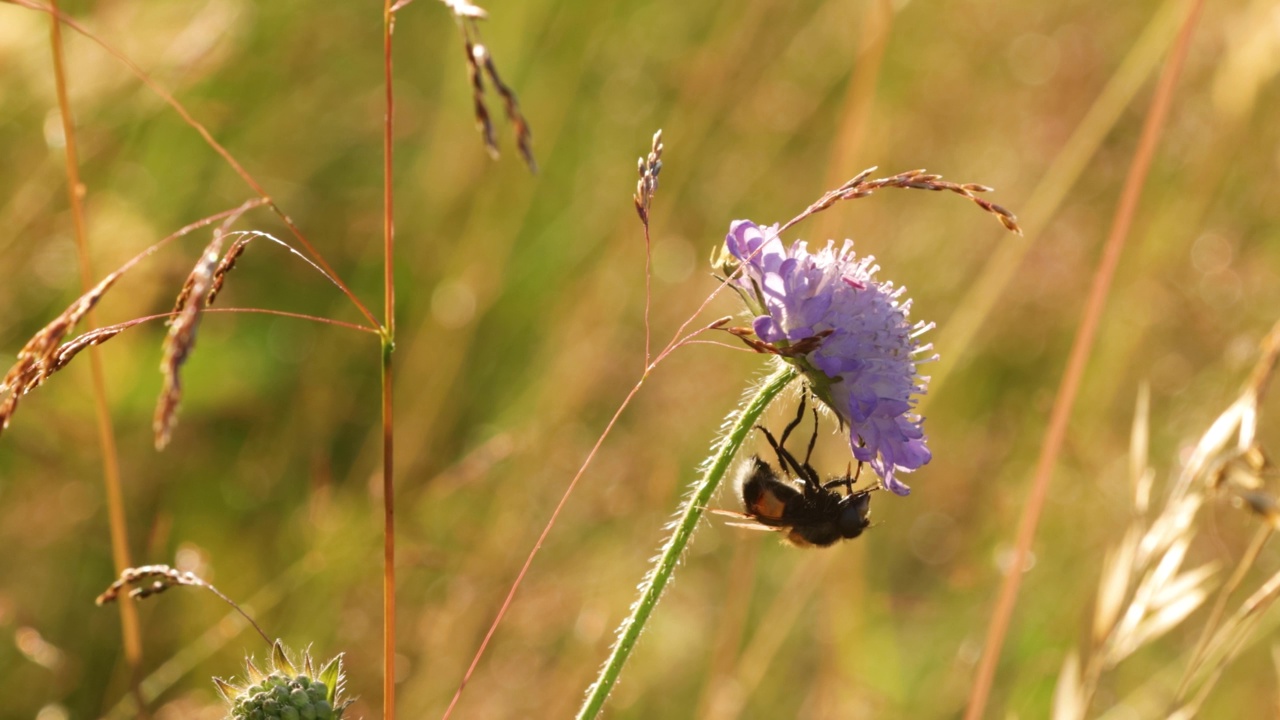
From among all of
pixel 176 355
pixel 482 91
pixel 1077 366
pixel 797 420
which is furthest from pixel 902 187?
pixel 1077 366

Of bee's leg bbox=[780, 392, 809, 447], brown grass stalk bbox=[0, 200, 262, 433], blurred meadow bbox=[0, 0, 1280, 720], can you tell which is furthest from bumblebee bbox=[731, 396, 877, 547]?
brown grass stalk bbox=[0, 200, 262, 433]

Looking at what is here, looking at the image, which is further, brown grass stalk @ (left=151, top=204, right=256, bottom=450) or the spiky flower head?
the spiky flower head

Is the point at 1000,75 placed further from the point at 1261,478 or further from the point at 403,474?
the point at 1261,478

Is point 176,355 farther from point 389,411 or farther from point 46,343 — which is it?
point 389,411

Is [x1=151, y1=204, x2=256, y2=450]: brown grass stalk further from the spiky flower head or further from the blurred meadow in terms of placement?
the blurred meadow

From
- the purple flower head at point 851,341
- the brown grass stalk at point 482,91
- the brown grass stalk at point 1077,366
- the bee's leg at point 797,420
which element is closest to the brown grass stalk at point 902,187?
the purple flower head at point 851,341

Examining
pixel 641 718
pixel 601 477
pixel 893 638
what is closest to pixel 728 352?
pixel 601 477
